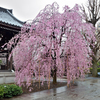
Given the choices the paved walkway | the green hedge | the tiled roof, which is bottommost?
the paved walkway

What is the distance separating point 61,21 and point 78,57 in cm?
272

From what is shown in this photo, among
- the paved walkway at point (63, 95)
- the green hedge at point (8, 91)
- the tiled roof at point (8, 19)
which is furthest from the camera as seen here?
the tiled roof at point (8, 19)

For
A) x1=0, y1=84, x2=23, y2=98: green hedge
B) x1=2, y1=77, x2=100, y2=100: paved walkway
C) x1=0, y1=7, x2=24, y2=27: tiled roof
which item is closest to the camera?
x1=0, y1=84, x2=23, y2=98: green hedge

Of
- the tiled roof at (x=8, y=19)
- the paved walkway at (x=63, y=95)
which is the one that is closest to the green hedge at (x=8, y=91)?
the paved walkway at (x=63, y=95)

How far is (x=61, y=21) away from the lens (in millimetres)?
9008

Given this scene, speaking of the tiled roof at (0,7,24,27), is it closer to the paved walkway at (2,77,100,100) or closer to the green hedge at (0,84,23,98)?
the green hedge at (0,84,23,98)

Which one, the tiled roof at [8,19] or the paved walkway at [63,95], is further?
the tiled roof at [8,19]

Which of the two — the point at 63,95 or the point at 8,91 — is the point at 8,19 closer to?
the point at 8,91

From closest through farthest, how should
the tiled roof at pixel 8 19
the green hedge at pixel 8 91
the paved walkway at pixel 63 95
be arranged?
the green hedge at pixel 8 91, the paved walkway at pixel 63 95, the tiled roof at pixel 8 19

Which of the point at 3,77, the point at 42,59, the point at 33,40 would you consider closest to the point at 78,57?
the point at 42,59

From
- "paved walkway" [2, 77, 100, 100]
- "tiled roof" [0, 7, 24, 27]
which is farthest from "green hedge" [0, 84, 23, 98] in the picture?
"tiled roof" [0, 7, 24, 27]

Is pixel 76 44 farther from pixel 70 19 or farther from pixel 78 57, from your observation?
pixel 70 19

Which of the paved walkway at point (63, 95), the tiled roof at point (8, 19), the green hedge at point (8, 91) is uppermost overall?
the tiled roof at point (8, 19)

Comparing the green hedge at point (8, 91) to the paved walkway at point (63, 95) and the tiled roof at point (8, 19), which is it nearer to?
the paved walkway at point (63, 95)
